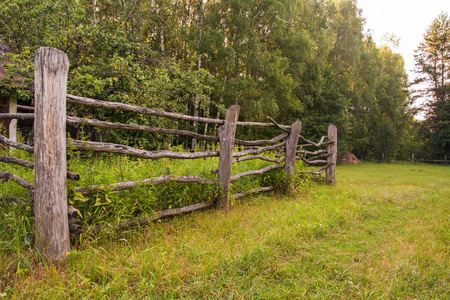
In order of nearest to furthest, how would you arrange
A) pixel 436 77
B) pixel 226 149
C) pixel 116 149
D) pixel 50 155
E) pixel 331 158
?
pixel 50 155
pixel 116 149
pixel 226 149
pixel 331 158
pixel 436 77

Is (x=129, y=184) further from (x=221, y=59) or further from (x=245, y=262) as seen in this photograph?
(x=221, y=59)

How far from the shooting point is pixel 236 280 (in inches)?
80.7

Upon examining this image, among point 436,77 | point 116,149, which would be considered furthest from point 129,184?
point 436,77

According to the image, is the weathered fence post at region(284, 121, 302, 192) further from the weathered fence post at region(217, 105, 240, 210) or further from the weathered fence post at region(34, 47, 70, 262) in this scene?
the weathered fence post at region(34, 47, 70, 262)

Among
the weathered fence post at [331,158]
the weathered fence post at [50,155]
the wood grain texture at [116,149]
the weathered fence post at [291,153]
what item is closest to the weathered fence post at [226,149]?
the wood grain texture at [116,149]

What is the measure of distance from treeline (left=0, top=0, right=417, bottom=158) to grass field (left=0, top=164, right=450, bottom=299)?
309 centimetres

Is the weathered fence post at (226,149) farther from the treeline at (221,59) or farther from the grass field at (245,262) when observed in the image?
the treeline at (221,59)

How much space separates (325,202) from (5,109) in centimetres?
1046

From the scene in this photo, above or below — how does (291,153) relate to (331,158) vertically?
above

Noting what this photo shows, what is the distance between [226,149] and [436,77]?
3403 cm

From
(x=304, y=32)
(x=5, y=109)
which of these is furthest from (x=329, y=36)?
(x=5, y=109)

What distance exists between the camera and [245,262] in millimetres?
2285

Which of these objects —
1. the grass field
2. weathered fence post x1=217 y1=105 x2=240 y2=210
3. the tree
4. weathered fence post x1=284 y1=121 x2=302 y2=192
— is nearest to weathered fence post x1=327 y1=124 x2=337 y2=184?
weathered fence post x1=284 y1=121 x2=302 y2=192

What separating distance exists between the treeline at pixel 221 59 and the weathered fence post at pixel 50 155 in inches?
129
